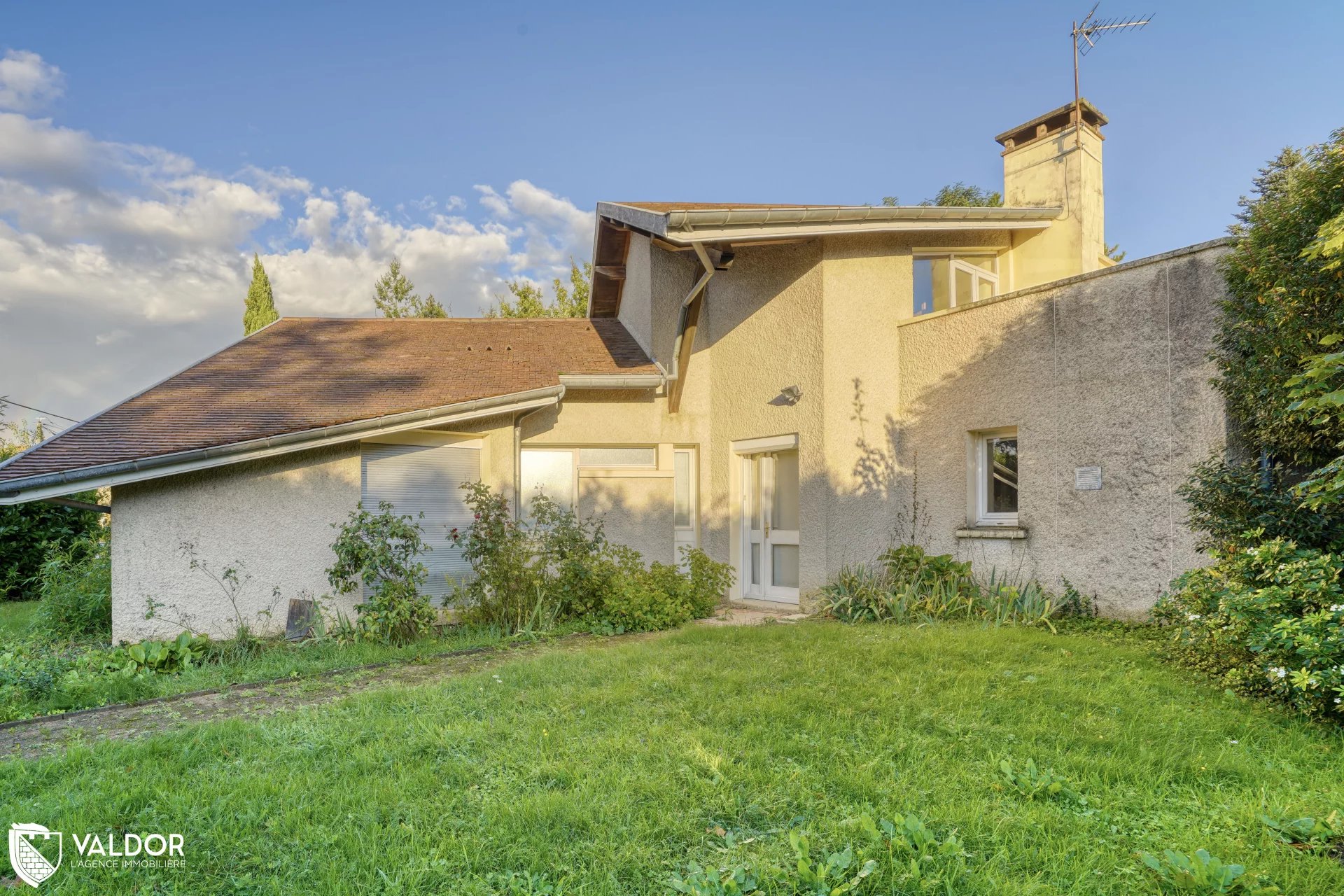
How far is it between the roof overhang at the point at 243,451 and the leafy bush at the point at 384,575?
977 millimetres

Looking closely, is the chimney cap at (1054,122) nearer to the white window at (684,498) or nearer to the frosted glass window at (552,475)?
the white window at (684,498)

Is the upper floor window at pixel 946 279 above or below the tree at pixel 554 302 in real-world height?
below

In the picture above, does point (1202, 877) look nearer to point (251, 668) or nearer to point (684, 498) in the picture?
point (251, 668)

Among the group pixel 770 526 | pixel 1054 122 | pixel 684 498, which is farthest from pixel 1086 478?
pixel 1054 122

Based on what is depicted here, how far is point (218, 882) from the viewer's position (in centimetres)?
262

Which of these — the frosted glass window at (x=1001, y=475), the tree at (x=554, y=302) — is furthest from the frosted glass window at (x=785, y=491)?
the tree at (x=554, y=302)

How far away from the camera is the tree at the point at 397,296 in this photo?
2812 cm

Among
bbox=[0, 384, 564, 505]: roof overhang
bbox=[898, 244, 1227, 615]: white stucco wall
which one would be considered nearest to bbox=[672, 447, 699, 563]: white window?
bbox=[0, 384, 564, 505]: roof overhang

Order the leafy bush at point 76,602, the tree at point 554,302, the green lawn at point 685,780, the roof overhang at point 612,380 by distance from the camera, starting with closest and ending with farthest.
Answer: the green lawn at point 685,780, the leafy bush at point 76,602, the roof overhang at point 612,380, the tree at point 554,302

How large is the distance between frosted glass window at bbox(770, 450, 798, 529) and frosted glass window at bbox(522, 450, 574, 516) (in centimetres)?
310

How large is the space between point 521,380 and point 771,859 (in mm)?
8153

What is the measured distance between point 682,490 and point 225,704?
22.7 ft

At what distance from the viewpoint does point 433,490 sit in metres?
9.24

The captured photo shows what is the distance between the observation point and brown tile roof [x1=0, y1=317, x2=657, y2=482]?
25.3ft
